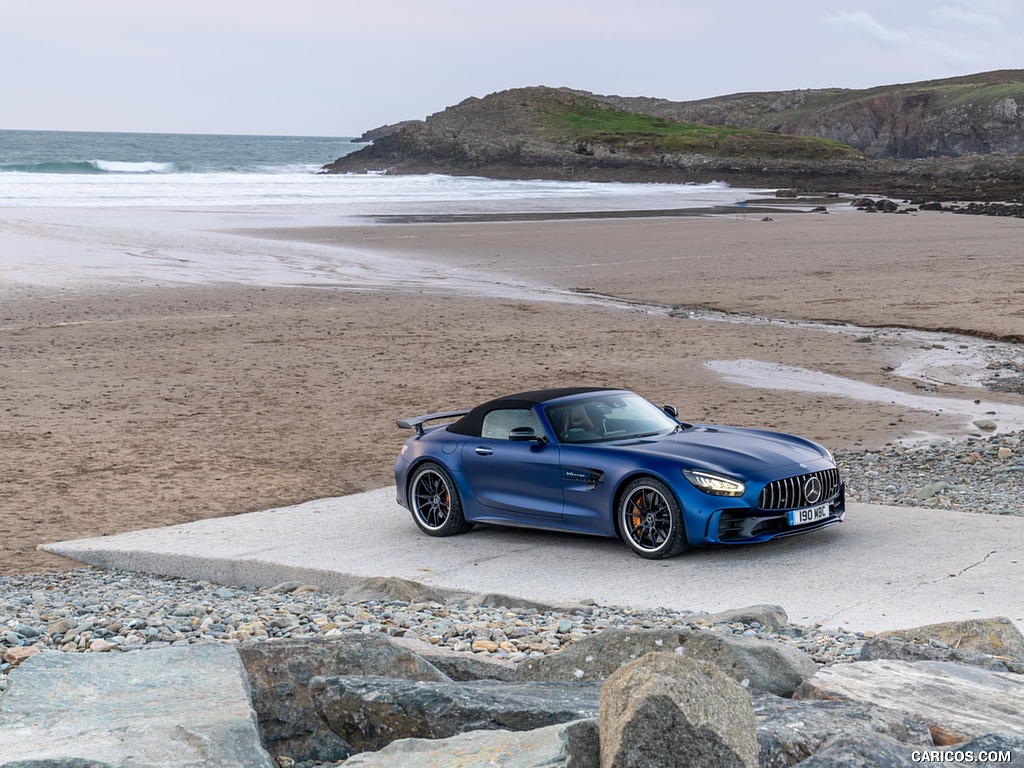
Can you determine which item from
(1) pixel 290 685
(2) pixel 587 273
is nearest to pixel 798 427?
(1) pixel 290 685

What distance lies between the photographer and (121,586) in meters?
10.3

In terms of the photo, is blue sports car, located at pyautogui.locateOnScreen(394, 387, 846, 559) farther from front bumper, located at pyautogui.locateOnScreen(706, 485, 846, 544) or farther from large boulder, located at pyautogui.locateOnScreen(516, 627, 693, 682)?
large boulder, located at pyautogui.locateOnScreen(516, 627, 693, 682)

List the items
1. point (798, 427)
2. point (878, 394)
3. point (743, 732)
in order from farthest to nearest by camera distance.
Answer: point (878, 394) < point (798, 427) < point (743, 732)

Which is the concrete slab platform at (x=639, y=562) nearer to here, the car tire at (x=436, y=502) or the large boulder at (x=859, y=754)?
→ the car tire at (x=436, y=502)

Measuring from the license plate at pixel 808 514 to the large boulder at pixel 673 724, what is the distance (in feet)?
20.3

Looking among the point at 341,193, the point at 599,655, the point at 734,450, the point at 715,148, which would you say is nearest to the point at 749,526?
the point at 734,450

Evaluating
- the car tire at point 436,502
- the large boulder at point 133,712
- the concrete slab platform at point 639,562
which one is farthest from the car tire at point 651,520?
the large boulder at point 133,712

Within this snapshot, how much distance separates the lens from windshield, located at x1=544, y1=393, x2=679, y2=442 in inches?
441

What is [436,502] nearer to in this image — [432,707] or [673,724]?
[432,707]

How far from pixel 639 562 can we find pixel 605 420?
1585mm

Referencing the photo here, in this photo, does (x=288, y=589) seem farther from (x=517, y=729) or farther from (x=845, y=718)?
(x=845, y=718)

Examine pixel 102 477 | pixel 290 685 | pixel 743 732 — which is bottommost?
pixel 102 477

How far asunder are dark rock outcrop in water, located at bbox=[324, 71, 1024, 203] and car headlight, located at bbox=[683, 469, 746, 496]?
192ft

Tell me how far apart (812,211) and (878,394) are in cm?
4211
